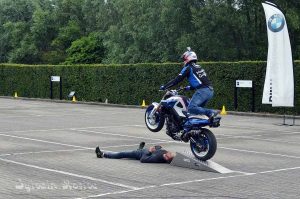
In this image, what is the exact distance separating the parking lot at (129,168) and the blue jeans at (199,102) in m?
1.11

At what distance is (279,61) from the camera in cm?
2352

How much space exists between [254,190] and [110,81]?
28104 millimetres

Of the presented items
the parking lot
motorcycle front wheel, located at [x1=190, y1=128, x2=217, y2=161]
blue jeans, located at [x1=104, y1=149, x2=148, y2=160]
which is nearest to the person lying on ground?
blue jeans, located at [x1=104, y1=149, x2=148, y2=160]

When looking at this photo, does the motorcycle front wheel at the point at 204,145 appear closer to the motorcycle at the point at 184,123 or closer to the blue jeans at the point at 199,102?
the motorcycle at the point at 184,123

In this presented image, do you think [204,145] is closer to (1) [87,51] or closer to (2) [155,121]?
(2) [155,121]

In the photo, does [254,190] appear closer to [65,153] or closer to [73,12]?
[65,153]

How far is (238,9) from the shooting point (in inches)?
1772

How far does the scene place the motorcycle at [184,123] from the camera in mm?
11719

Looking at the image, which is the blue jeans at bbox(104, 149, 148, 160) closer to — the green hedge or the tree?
the green hedge

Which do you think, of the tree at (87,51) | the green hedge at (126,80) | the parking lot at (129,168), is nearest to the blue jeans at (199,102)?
the parking lot at (129,168)

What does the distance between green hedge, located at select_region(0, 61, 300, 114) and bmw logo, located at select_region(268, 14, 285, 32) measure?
13.6 feet

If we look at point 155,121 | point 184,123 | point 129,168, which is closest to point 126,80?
point 155,121

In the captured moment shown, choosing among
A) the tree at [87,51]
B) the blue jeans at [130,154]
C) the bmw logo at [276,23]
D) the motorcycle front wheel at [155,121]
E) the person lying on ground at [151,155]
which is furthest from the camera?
the tree at [87,51]

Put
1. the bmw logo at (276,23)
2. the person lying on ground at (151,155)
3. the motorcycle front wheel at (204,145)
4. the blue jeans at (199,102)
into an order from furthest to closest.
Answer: the bmw logo at (276,23)
the blue jeans at (199,102)
the person lying on ground at (151,155)
the motorcycle front wheel at (204,145)
